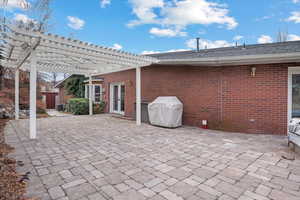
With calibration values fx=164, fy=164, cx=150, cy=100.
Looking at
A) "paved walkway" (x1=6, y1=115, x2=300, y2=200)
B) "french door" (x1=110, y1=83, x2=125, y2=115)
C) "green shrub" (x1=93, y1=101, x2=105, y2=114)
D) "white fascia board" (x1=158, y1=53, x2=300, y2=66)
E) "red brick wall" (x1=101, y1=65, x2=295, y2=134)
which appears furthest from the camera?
"green shrub" (x1=93, y1=101, x2=105, y2=114)

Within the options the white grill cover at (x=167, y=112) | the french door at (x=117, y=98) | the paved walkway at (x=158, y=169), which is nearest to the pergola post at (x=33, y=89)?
the paved walkway at (x=158, y=169)

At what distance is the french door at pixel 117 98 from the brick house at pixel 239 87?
3173 mm

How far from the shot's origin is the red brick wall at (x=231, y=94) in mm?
5559

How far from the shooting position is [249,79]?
19.3ft

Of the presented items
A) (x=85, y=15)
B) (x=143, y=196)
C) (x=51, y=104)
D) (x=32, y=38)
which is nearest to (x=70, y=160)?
(x=143, y=196)

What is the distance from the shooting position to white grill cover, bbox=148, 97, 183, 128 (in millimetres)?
6480

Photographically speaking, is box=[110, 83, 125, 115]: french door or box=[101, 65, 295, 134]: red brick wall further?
box=[110, 83, 125, 115]: french door

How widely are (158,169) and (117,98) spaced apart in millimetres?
8526

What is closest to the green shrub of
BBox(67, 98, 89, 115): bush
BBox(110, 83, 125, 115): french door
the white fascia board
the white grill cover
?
BBox(67, 98, 89, 115): bush

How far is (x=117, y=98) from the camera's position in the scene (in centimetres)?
1099

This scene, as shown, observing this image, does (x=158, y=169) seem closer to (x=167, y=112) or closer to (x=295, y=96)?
(x=167, y=112)

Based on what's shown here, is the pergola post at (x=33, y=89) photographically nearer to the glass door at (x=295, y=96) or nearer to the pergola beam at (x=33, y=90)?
the pergola beam at (x=33, y=90)

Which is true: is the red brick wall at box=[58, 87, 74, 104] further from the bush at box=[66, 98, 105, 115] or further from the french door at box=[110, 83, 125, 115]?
the french door at box=[110, 83, 125, 115]

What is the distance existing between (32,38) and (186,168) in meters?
4.58
